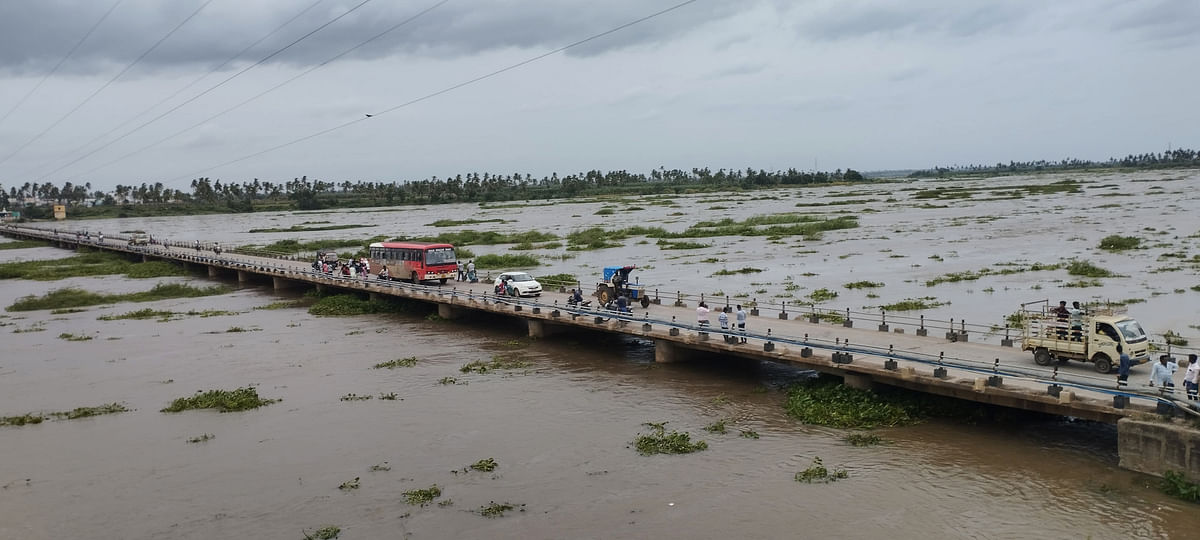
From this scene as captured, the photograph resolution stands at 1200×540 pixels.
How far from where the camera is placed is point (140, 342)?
3816 cm

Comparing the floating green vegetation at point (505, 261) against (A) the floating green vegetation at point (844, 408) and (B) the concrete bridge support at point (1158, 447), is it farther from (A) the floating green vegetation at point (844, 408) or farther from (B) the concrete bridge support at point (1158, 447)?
(B) the concrete bridge support at point (1158, 447)

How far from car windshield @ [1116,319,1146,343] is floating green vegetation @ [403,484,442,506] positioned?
15803 mm

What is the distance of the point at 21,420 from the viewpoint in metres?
24.5

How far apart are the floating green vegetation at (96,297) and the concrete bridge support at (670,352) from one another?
42116 mm

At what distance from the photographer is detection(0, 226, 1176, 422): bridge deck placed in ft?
57.8

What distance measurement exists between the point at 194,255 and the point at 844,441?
69387mm

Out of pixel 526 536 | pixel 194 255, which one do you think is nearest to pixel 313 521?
pixel 526 536

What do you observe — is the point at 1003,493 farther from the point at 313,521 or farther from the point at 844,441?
the point at 313,521

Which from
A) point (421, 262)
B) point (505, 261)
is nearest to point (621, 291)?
point (421, 262)

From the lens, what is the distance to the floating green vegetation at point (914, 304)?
3691 cm

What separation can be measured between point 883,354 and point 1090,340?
4655mm

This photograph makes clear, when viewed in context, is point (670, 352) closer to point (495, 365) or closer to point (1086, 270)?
point (495, 365)

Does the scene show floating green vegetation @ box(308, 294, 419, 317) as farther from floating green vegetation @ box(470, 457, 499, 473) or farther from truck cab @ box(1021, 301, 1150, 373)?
truck cab @ box(1021, 301, 1150, 373)

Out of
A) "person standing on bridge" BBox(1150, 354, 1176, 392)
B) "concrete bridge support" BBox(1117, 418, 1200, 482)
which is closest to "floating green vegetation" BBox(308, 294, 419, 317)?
"person standing on bridge" BBox(1150, 354, 1176, 392)
